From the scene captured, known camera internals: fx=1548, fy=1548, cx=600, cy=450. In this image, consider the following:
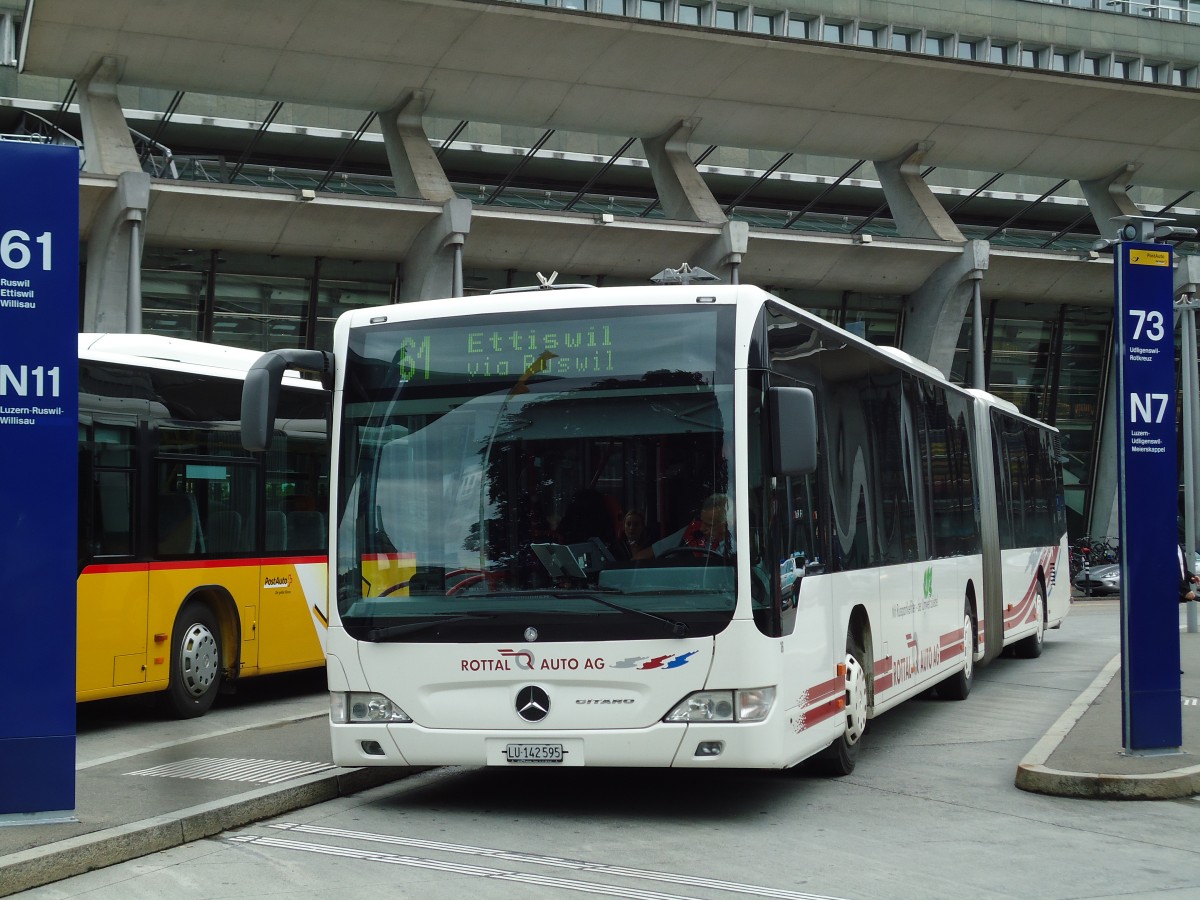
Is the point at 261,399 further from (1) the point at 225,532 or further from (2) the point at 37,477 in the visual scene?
(1) the point at 225,532

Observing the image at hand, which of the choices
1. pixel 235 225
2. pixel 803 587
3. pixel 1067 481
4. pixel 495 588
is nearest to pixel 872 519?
pixel 803 587

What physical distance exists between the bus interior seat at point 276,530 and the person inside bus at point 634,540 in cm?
689

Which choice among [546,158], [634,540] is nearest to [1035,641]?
[634,540]

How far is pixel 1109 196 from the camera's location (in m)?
39.6

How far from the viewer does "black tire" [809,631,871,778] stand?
987cm

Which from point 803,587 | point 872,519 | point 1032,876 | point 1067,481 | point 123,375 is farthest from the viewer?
point 1067,481

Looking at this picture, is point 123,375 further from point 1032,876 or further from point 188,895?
point 1032,876

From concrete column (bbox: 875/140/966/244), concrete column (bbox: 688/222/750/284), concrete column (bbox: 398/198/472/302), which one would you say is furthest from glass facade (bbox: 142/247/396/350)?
concrete column (bbox: 875/140/966/244)

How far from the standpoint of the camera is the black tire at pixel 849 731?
388 inches

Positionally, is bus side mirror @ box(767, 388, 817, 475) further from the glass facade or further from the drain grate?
the glass facade

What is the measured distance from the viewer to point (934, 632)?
12977mm

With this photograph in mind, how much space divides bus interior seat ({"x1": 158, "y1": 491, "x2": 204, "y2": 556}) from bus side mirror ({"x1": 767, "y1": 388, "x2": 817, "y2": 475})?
21.5 feet

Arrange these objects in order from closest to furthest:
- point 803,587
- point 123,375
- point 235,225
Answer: point 803,587 < point 123,375 < point 235,225

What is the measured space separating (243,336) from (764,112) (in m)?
12.2
